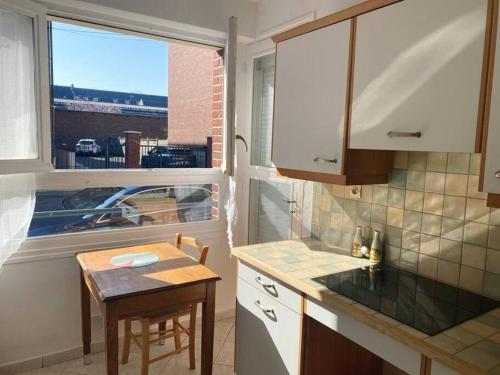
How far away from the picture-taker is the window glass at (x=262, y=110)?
9.02 ft

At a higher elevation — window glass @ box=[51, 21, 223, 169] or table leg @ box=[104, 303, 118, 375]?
window glass @ box=[51, 21, 223, 169]

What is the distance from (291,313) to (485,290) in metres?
0.79

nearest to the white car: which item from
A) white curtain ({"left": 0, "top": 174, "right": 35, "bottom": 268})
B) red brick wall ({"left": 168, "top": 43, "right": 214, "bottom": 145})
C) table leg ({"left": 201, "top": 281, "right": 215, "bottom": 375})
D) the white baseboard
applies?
white curtain ({"left": 0, "top": 174, "right": 35, "bottom": 268})

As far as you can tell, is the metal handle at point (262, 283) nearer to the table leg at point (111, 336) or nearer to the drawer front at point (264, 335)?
the drawer front at point (264, 335)

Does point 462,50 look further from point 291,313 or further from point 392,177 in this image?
point 291,313

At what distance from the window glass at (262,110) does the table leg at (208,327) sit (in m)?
1.10

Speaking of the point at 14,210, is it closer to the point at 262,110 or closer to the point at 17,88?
the point at 17,88

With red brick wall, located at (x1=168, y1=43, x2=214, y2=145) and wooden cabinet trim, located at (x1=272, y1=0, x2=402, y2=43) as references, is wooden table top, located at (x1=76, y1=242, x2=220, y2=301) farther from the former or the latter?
wooden cabinet trim, located at (x1=272, y1=0, x2=402, y2=43)

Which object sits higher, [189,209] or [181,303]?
[189,209]

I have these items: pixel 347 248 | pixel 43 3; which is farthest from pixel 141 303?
pixel 43 3

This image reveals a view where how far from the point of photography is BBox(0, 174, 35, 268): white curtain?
6.62ft

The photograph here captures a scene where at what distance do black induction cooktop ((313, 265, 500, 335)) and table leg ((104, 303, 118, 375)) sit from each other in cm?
95

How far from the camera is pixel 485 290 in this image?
1.48m

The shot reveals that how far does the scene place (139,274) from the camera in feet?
6.50
